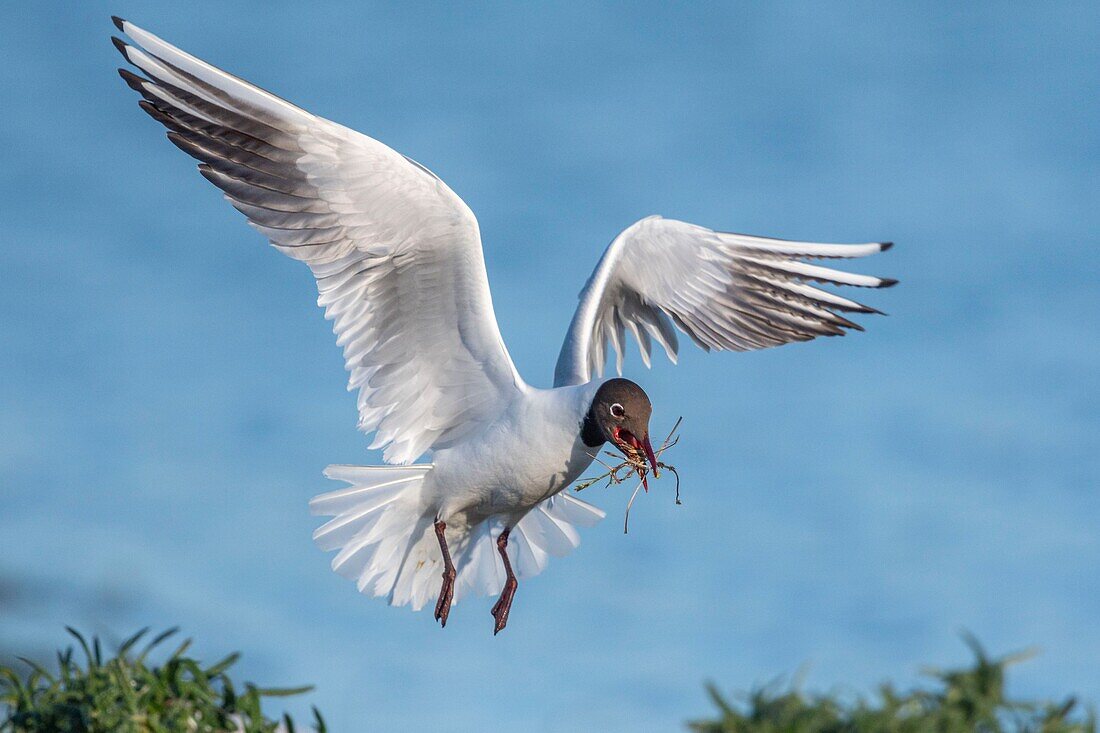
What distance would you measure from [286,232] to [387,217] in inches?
24.0

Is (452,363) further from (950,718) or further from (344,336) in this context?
(950,718)

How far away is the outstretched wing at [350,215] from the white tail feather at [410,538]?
695 millimetres

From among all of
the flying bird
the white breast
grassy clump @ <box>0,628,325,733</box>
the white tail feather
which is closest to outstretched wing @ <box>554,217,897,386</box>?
the flying bird

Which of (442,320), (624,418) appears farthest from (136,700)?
(442,320)

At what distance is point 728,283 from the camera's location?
8.38 metres

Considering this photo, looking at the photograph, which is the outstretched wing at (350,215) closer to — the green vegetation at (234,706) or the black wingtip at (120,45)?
the black wingtip at (120,45)

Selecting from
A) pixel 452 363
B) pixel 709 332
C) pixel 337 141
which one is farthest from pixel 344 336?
pixel 709 332

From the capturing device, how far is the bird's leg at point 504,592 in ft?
25.1

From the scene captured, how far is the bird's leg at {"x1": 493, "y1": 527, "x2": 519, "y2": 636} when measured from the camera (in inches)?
302

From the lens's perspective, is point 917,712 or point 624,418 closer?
point 917,712

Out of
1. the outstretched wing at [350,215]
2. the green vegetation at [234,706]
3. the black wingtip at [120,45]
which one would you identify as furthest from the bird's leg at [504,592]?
the green vegetation at [234,706]

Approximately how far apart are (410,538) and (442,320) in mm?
1415

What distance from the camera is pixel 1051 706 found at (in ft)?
4.54

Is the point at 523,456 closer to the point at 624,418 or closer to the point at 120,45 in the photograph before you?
the point at 624,418
